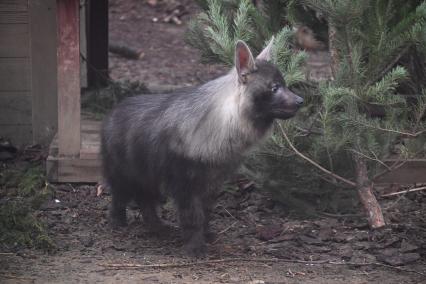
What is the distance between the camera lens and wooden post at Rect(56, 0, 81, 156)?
21.5ft

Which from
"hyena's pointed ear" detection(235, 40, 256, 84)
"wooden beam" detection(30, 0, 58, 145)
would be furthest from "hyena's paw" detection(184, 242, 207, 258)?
"wooden beam" detection(30, 0, 58, 145)

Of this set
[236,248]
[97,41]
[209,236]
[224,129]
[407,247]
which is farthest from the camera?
[97,41]

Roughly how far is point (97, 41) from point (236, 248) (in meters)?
4.03

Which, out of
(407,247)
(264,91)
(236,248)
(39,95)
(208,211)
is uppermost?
(264,91)

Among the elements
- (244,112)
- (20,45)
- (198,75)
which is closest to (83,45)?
(20,45)

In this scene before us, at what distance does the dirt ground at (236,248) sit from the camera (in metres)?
5.28

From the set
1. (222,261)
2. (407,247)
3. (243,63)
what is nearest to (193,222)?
(222,261)

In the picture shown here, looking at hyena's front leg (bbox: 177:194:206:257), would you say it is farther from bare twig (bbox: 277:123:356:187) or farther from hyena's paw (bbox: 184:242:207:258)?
bare twig (bbox: 277:123:356:187)

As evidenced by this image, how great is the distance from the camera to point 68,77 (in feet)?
22.1

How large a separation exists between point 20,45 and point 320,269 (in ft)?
12.0

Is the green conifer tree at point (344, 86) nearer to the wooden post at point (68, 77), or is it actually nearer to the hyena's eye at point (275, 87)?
the hyena's eye at point (275, 87)

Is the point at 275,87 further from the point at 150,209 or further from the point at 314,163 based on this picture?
the point at 150,209

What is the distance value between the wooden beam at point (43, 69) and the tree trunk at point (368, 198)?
3.14m

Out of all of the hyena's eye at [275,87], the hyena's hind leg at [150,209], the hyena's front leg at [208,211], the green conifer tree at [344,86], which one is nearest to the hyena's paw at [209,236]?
the hyena's front leg at [208,211]
